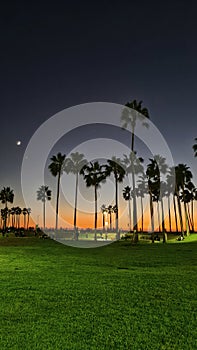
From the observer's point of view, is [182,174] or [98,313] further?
[182,174]

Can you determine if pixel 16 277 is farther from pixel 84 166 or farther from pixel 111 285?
pixel 84 166

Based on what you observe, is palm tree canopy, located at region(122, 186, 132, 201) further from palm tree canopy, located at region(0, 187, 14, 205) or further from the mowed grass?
the mowed grass

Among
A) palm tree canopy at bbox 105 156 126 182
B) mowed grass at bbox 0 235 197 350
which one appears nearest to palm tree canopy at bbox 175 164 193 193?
palm tree canopy at bbox 105 156 126 182

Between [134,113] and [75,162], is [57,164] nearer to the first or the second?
[75,162]

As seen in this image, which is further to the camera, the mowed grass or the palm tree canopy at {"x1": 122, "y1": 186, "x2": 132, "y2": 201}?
the palm tree canopy at {"x1": 122, "y1": 186, "x2": 132, "y2": 201}

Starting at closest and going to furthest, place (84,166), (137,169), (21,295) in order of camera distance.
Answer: (21,295)
(137,169)
(84,166)

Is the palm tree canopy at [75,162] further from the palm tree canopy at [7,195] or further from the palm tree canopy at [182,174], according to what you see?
the palm tree canopy at [7,195]

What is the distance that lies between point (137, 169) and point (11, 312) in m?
47.3

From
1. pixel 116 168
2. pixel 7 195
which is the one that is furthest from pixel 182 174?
pixel 7 195

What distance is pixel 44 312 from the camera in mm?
6816

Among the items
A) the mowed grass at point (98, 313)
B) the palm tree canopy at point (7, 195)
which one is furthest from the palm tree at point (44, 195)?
the mowed grass at point (98, 313)

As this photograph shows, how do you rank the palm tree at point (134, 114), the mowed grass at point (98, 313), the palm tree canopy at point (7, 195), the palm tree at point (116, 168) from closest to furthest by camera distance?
the mowed grass at point (98, 313) < the palm tree at point (134, 114) < the palm tree at point (116, 168) < the palm tree canopy at point (7, 195)

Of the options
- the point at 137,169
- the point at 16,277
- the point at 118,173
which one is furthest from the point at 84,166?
the point at 16,277

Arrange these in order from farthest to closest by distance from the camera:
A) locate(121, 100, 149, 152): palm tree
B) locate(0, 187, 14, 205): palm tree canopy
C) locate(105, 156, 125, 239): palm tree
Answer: locate(0, 187, 14, 205): palm tree canopy, locate(105, 156, 125, 239): palm tree, locate(121, 100, 149, 152): palm tree
